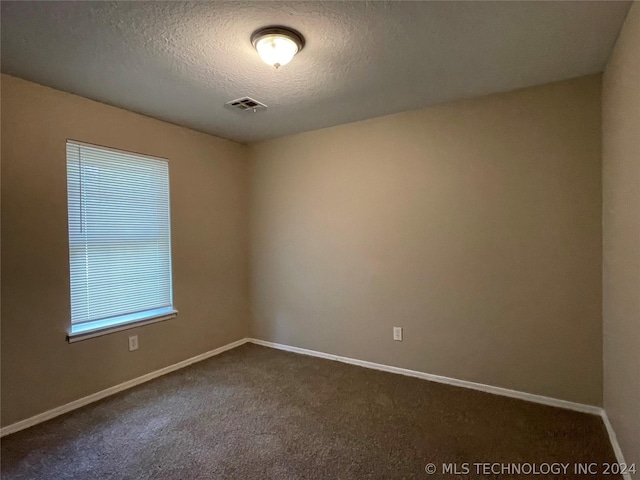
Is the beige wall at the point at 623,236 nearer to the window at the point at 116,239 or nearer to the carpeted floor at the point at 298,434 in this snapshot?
the carpeted floor at the point at 298,434

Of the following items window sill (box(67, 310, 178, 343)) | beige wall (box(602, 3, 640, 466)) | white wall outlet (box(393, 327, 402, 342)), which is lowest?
white wall outlet (box(393, 327, 402, 342))

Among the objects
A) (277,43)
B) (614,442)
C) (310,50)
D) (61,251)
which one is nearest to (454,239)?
(614,442)

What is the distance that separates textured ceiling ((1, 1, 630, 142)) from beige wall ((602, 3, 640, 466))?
0.80 feet

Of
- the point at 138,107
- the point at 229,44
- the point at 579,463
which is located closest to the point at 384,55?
the point at 229,44

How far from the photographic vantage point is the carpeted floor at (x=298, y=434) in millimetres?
1944

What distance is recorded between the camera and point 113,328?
291cm

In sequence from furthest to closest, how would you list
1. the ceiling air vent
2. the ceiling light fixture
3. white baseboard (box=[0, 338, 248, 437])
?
1. the ceiling air vent
2. white baseboard (box=[0, 338, 248, 437])
3. the ceiling light fixture

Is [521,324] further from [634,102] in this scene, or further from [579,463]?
[634,102]

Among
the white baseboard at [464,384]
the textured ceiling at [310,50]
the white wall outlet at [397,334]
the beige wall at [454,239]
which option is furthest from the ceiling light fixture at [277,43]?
the white baseboard at [464,384]

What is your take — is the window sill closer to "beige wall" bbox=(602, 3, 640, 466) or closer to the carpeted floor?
the carpeted floor

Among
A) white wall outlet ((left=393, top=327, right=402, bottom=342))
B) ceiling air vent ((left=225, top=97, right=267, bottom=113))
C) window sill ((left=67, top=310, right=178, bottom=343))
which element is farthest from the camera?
white wall outlet ((left=393, top=327, right=402, bottom=342))

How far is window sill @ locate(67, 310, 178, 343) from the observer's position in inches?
105

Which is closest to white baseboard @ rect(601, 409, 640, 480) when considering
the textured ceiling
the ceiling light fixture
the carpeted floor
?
the carpeted floor

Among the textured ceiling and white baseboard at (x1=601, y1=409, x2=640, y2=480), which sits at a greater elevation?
the textured ceiling
